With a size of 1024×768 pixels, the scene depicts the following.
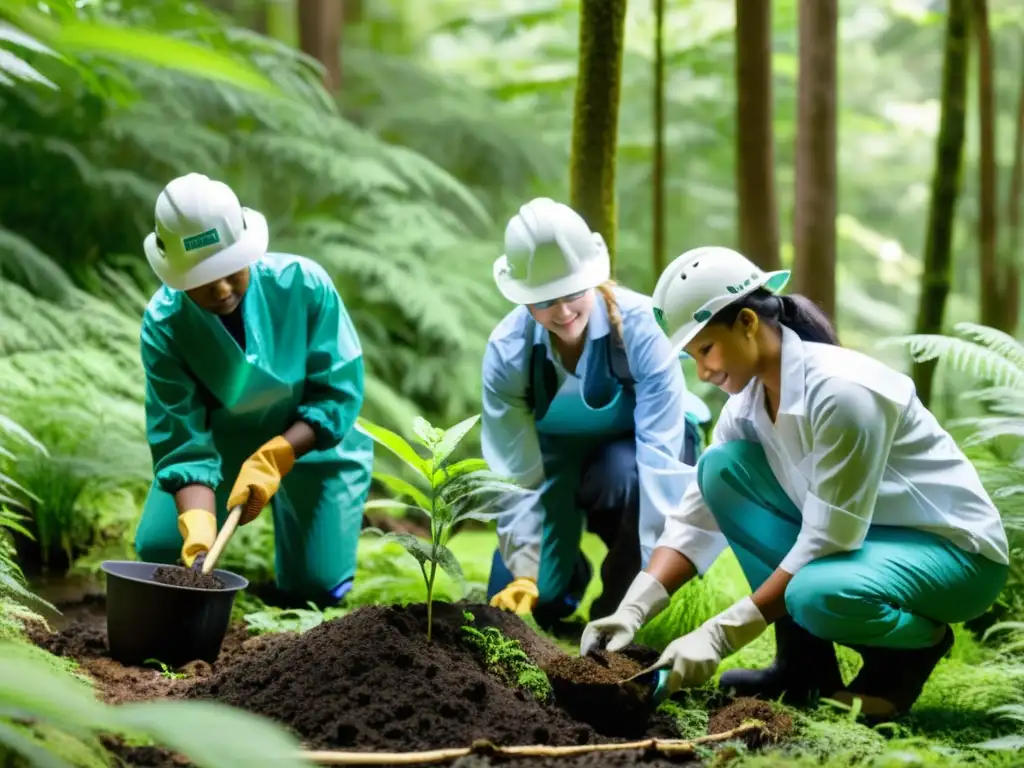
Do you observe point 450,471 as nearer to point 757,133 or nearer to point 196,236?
point 196,236

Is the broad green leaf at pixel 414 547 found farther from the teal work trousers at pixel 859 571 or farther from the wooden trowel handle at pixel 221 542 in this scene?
the teal work trousers at pixel 859 571

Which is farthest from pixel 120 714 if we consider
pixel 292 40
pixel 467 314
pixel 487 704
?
pixel 292 40

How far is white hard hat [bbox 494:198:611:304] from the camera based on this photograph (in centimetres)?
322

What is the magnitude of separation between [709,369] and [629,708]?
0.83 m

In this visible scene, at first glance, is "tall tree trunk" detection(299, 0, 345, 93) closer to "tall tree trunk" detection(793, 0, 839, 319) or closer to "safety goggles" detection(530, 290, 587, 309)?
"tall tree trunk" detection(793, 0, 839, 319)

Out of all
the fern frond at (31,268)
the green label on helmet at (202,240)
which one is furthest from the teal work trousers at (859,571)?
the fern frond at (31,268)

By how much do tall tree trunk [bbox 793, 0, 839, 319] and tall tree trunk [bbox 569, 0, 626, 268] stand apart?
1123 millimetres

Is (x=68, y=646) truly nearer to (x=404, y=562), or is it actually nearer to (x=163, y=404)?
(x=163, y=404)

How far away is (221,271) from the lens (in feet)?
10.6

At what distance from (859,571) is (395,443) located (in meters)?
1.16

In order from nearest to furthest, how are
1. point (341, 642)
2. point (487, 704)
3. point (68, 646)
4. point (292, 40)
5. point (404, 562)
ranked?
1. point (487, 704)
2. point (341, 642)
3. point (68, 646)
4. point (404, 562)
5. point (292, 40)

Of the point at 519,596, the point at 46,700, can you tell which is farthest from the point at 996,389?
the point at 46,700

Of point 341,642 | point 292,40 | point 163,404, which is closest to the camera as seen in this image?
point 341,642

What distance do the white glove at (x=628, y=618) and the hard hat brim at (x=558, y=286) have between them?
88 centimetres
